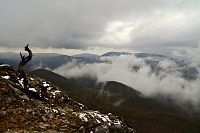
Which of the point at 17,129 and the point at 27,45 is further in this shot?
the point at 27,45

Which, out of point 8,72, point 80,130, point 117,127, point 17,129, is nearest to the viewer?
point 17,129

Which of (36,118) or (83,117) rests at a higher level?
(36,118)

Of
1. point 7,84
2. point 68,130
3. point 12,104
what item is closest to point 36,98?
point 7,84

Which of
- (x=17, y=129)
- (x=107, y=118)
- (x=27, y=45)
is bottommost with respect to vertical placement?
(x=107, y=118)

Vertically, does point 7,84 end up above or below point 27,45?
below

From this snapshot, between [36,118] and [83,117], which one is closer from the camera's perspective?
[36,118]

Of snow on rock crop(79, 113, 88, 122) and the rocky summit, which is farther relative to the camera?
snow on rock crop(79, 113, 88, 122)

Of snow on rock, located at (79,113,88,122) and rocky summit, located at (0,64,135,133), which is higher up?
rocky summit, located at (0,64,135,133)

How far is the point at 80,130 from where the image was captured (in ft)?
125

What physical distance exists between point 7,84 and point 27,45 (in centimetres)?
833

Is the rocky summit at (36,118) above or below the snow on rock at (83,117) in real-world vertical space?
above

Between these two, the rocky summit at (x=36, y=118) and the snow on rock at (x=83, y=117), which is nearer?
the rocky summit at (x=36, y=118)

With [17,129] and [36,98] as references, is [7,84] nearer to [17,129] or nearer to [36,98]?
[36,98]

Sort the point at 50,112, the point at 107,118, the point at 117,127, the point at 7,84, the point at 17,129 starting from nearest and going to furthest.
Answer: the point at 17,129 → the point at 117,127 → the point at 50,112 → the point at 7,84 → the point at 107,118
